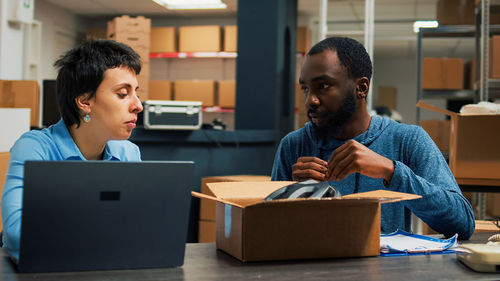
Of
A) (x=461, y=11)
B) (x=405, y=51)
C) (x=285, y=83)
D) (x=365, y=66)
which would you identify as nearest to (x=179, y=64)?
(x=285, y=83)

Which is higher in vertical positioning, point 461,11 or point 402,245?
point 461,11

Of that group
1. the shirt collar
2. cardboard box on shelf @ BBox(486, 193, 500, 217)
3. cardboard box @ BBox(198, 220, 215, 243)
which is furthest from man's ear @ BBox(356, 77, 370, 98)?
cardboard box @ BBox(198, 220, 215, 243)

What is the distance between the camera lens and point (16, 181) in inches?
42.6

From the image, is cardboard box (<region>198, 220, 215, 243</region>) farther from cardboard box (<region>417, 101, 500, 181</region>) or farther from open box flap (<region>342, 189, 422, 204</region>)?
open box flap (<region>342, 189, 422, 204</region>)

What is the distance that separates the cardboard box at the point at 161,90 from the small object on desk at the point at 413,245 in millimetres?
5765

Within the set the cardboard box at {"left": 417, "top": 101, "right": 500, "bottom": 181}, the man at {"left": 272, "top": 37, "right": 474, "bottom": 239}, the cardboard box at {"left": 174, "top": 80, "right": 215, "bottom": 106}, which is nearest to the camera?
the man at {"left": 272, "top": 37, "right": 474, "bottom": 239}

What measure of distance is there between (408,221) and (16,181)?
104 centimetres

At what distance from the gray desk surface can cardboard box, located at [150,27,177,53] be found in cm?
624

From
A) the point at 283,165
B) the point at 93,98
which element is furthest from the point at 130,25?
the point at 93,98

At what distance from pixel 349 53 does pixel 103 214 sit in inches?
35.4

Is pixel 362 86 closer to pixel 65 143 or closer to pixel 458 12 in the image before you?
pixel 65 143

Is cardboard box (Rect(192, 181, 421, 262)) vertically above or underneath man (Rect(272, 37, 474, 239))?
underneath

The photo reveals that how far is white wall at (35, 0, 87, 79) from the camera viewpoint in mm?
6949

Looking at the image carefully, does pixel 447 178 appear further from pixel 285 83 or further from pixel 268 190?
pixel 285 83
